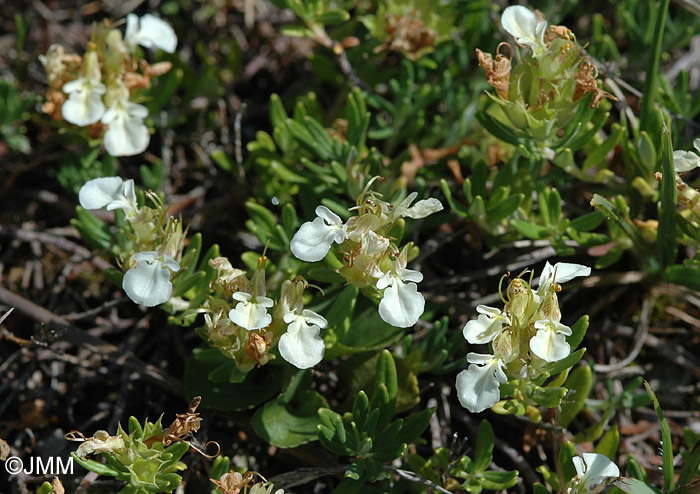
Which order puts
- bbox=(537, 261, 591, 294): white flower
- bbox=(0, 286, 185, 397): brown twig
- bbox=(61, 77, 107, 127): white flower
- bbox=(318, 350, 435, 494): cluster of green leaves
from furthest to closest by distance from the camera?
bbox=(61, 77, 107, 127): white flower → bbox=(0, 286, 185, 397): brown twig → bbox=(318, 350, 435, 494): cluster of green leaves → bbox=(537, 261, 591, 294): white flower

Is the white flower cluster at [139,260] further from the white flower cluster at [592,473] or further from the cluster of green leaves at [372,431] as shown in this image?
the white flower cluster at [592,473]

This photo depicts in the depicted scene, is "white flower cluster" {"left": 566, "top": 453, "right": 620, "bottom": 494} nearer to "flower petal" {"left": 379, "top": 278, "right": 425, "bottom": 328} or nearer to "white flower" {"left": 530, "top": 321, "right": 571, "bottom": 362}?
"white flower" {"left": 530, "top": 321, "right": 571, "bottom": 362}

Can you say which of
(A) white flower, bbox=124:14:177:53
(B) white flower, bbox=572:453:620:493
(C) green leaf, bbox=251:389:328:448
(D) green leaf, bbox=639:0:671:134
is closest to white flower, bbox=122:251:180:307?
(C) green leaf, bbox=251:389:328:448

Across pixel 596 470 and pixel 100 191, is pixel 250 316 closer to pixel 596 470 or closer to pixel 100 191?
pixel 100 191

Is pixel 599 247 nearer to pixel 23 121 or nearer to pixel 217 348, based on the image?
pixel 217 348

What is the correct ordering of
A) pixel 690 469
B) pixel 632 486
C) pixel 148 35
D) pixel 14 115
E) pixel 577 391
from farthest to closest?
pixel 14 115, pixel 148 35, pixel 577 391, pixel 690 469, pixel 632 486

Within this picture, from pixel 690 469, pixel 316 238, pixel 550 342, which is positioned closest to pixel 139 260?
pixel 316 238
